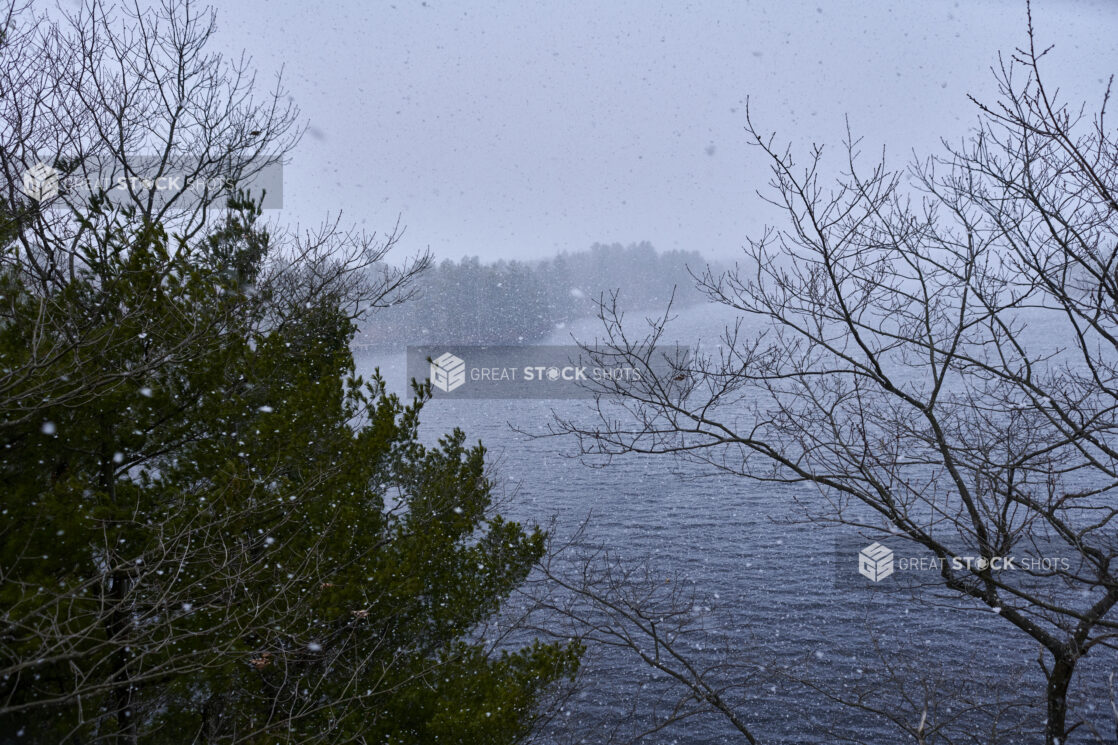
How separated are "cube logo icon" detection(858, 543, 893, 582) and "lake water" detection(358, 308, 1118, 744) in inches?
19.5

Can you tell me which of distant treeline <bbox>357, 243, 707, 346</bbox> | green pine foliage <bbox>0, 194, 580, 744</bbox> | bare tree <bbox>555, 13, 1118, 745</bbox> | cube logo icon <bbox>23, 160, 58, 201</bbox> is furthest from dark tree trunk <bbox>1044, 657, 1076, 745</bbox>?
distant treeline <bbox>357, 243, 707, 346</bbox>

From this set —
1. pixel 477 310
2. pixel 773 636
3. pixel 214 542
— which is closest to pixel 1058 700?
pixel 214 542

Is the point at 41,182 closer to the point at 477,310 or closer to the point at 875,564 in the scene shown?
the point at 875,564

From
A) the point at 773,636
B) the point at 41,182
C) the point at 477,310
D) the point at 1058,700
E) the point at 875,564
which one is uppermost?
the point at 477,310

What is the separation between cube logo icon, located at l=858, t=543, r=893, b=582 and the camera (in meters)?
21.0

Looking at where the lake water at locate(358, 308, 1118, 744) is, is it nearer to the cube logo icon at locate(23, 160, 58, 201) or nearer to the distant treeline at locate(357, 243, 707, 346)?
the cube logo icon at locate(23, 160, 58, 201)

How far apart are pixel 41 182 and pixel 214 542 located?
5214mm

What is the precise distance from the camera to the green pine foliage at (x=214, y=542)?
15.2 ft

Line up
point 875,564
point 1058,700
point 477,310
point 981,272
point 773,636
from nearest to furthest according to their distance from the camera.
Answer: point 1058,700, point 981,272, point 773,636, point 875,564, point 477,310

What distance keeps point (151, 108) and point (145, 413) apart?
240 inches

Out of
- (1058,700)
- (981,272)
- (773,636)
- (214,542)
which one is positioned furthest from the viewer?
(773,636)

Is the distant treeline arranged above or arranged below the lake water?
above

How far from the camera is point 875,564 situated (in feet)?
69.6

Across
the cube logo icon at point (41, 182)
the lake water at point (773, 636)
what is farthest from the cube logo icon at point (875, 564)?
the cube logo icon at point (41, 182)
